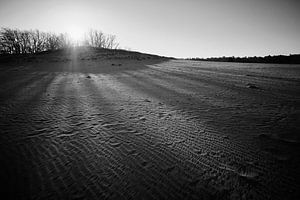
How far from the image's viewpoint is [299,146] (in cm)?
180

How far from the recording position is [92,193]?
1.31 meters

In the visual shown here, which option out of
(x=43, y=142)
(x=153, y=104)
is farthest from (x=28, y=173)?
(x=153, y=104)

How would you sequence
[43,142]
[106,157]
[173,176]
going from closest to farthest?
[173,176] < [106,157] < [43,142]

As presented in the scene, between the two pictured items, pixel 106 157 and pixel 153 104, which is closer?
pixel 106 157

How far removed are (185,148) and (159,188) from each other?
0.68m

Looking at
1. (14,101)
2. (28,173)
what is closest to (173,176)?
(28,173)

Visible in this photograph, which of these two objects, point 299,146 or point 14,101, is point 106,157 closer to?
point 299,146

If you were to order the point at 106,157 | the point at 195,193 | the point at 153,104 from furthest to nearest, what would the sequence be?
the point at 153,104
the point at 106,157
the point at 195,193

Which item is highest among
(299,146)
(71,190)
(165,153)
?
(299,146)

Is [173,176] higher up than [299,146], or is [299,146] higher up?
[299,146]

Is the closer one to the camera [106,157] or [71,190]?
[71,190]

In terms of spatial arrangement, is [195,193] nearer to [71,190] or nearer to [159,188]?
[159,188]

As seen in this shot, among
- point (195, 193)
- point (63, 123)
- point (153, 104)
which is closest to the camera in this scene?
point (195, 193)

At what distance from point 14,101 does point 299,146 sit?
569 cm
